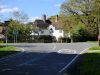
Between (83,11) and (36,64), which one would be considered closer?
(36,64)

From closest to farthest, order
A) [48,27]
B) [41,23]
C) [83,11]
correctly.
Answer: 1. [83,11]
2. [48,27]
3. [41,23]

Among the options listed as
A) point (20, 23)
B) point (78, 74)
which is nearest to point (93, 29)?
point (20, 23)

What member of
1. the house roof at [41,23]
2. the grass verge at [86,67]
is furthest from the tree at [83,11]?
the grass verge at [86,67]

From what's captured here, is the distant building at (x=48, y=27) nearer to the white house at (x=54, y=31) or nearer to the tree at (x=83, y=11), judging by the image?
the white house at (x=54, y=31)

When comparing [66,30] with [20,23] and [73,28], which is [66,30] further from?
[20,23]

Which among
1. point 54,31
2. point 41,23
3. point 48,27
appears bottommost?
→ point 54,31

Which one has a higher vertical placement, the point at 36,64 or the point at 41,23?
the point at 41,23

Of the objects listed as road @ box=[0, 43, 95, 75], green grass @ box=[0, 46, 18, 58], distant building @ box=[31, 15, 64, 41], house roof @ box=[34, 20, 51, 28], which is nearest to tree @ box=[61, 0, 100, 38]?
distant building @ box=[31, 15, 64, 41]

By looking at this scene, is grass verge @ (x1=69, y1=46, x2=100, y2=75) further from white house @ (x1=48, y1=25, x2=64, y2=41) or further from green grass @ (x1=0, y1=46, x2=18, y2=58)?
white house @ (x1=48, y1=25, x2=64, y2=41)

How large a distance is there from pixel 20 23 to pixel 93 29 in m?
25.3

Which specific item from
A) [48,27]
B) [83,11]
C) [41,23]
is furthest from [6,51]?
[41,23]

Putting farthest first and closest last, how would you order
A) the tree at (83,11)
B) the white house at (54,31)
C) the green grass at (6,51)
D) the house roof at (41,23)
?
the house roof at (41,23) < the white house at (54,31) < the tree at (83,11) < the green grass at (6,51)

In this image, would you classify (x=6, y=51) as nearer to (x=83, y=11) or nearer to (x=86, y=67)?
(x=86, y=67)

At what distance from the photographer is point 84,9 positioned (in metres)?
93.0
